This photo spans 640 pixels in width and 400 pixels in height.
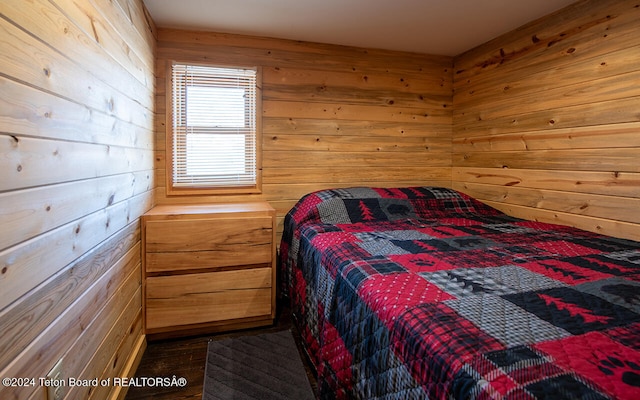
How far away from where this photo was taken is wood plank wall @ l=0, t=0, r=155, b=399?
758 mm

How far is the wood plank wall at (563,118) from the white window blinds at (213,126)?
1.89 m

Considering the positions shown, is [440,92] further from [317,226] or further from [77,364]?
[77,364]

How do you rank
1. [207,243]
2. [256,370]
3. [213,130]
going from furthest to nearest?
[213,130], [207,243], [256,370]

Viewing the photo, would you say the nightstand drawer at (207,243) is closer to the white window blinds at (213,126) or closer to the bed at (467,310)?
the bed at (467,310)

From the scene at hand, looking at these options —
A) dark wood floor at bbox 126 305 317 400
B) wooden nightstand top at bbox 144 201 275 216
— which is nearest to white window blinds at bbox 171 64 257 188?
wooden nightstand top at bbox 144 201 275 216

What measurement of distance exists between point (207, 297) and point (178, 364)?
392mm

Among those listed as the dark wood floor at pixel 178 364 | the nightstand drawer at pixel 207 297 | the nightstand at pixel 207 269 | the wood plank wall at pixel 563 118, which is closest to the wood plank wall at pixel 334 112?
the wood plank wall at pixel 563 118

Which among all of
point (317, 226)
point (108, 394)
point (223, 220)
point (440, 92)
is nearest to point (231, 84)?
point (223, 220)

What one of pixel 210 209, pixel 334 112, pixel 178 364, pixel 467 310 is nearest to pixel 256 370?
pixel 178 364

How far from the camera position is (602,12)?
6.26 ft

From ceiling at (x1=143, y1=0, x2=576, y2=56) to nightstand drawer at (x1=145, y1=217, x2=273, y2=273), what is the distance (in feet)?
4.36

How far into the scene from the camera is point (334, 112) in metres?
2.77

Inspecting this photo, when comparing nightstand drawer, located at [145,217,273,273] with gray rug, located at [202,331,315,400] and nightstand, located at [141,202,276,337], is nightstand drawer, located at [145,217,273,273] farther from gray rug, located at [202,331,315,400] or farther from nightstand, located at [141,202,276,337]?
gray rug, located at [202,331,315,400]

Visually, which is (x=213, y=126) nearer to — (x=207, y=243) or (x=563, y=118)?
(x=207, y=243)
